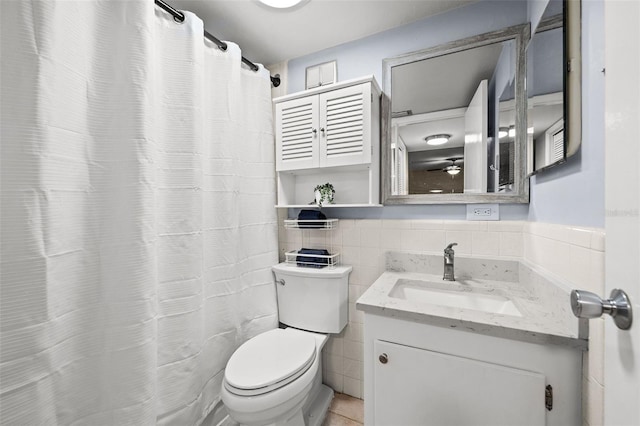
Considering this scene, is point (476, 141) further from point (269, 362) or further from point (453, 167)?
point (269, 362)

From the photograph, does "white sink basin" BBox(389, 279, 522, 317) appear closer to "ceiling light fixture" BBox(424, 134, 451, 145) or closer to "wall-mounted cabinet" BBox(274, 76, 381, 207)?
"wall-mounted cabinet" BBox(274, 76, 381, 207)

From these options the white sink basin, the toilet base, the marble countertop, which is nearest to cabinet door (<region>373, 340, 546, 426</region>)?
the marble countertop

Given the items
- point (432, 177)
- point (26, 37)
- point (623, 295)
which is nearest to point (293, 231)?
point (432, 177)

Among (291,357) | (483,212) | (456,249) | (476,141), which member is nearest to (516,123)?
(476,141)

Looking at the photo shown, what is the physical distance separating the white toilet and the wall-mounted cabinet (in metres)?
0.48

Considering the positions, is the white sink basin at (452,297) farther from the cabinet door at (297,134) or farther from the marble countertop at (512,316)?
the cabinet door at (297,134)

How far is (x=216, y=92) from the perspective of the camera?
1.31 metres

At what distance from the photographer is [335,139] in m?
1.41

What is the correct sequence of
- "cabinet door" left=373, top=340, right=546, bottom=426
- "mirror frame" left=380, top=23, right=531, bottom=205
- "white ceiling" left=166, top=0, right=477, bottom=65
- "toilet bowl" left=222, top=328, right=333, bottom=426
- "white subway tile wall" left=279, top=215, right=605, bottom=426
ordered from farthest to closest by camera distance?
"white ceiling" left=166, top=0, right=477, bottom=65, "mirror frame" left=380, top=23, right=531, bottom=205, "toilet bowl" left=222, top=328, right=333, bottom=426, "cabinet door" left=373, top=340, right=546, bottom=426, "white subway tile wall" left=279, top=215, right=605, bottom=426

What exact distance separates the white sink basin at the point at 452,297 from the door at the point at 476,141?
51cm

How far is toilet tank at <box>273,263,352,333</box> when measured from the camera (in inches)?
56.2

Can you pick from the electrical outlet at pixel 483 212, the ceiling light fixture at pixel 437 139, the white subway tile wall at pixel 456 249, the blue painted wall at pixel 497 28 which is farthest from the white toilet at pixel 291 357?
the ceiling light fixture at pixel 437 139

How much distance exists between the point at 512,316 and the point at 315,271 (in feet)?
2.95

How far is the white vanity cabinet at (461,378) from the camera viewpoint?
72 centimetres
